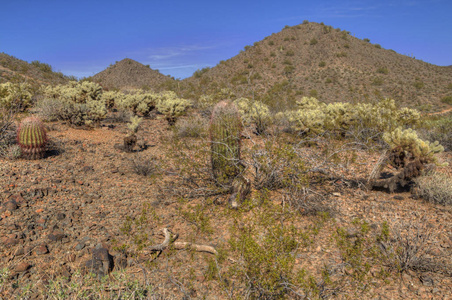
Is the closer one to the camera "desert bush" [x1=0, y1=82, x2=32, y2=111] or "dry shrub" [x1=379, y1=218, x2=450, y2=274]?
"dry shrub" [x1=379, y1=218, x2=450, y2=274]

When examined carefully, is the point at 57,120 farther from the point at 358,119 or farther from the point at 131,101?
the point at 358,119

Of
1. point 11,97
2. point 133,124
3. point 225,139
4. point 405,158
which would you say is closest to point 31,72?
point 11,97

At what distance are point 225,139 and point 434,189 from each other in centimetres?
411

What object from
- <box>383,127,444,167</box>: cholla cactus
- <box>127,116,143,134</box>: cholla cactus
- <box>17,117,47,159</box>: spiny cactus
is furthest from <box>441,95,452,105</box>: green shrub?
<box>17,117,47,159</box>: spiny cactus

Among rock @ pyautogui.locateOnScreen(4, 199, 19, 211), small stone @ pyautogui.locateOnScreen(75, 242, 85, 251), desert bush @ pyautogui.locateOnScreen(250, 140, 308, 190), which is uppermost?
desert bush @ pyautogui.locateOnScreen(250, 140, 308, 190)

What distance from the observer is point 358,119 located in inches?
396

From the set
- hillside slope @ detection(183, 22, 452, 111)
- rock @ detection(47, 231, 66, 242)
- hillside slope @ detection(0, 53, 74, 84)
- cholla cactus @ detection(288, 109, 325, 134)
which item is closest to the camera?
rock @ detection(47, 231, 66, 242)

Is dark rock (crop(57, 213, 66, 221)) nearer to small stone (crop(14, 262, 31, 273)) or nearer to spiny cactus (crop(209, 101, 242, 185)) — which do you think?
small stone (crop(14, 262, 31, 273))

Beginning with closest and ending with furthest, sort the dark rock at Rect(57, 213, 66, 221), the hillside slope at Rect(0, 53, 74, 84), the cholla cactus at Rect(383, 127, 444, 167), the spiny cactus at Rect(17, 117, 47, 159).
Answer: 1. the dark rock at Rect(57, 213, 66, 221)
2. the cholla cactus at Rect(383, 127, 444, 167)
3. the spiny cactus at Rect(17, 117, 47, 159)
4. the hillside slope at Rect(0, 53, 74, 84)

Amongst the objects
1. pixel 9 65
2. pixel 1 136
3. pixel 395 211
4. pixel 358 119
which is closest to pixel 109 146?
pixel 1 136

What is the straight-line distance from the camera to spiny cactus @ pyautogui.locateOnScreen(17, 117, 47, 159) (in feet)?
23.0

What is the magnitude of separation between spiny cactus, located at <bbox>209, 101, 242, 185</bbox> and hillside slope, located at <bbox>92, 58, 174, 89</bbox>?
117 feet

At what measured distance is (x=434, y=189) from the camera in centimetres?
517

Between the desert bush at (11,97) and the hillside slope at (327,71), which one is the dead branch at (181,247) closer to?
the desert bush at (11,97)
